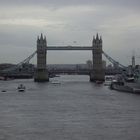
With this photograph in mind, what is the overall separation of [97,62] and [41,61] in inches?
451

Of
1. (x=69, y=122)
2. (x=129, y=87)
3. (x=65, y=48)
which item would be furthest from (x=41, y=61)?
(x=69, y=122)

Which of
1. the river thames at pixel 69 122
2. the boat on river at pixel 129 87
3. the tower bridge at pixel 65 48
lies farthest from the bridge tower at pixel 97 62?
the river thames at pixel 69 122

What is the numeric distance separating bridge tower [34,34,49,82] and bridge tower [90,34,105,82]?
9.69 meters

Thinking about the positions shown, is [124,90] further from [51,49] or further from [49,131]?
[51,49]

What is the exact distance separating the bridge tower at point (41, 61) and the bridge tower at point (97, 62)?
31.8 feet

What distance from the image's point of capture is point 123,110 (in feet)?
121

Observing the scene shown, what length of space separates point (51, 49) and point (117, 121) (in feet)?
273

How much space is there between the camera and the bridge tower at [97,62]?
11331 cm

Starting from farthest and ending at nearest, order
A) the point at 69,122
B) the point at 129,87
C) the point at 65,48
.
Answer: the point at 65,48 < the point at 129,87 < the point at 69,122

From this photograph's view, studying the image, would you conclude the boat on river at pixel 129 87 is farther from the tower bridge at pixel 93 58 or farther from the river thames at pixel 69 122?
the tower bridge at pixel 93 58

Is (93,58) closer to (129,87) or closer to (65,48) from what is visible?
(65,48)

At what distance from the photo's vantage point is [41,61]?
4530 inches

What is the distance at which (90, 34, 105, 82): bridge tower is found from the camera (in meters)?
113

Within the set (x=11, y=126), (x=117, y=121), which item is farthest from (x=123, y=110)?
(x=11, y=126)
